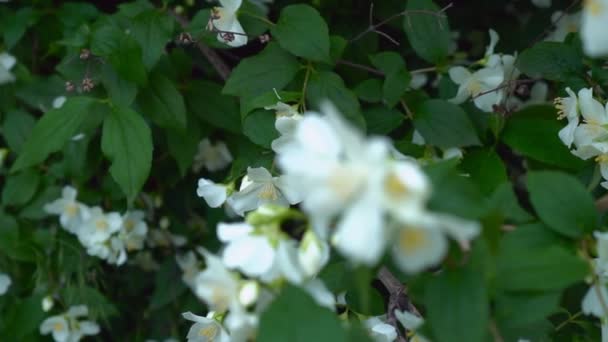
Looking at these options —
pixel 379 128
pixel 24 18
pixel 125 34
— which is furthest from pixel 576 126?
pixel 24 18

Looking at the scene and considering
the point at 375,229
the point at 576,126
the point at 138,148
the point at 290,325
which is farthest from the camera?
the point at 138,148

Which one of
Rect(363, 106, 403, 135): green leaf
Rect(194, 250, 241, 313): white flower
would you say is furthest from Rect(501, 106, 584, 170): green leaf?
Rect(194, 250, 241, 313): white flower

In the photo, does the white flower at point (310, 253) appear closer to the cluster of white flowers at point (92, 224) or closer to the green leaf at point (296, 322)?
the green leaf at point (296, 322)

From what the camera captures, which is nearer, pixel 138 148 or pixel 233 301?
pixel 233 301

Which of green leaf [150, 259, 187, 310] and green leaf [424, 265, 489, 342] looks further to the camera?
green leaf [150, 259, 187, 310]

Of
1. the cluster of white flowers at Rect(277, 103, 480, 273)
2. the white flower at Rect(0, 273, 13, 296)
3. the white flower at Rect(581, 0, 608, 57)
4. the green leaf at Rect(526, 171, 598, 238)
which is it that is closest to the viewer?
the cluster of white flowers at Rect(277, 103, 480, 273)

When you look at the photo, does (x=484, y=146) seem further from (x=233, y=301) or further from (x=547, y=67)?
(x=233, y=301)

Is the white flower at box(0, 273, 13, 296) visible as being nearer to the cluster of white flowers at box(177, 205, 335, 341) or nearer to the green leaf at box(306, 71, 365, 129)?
the green leaf at box(306, 71, 365, 129)
